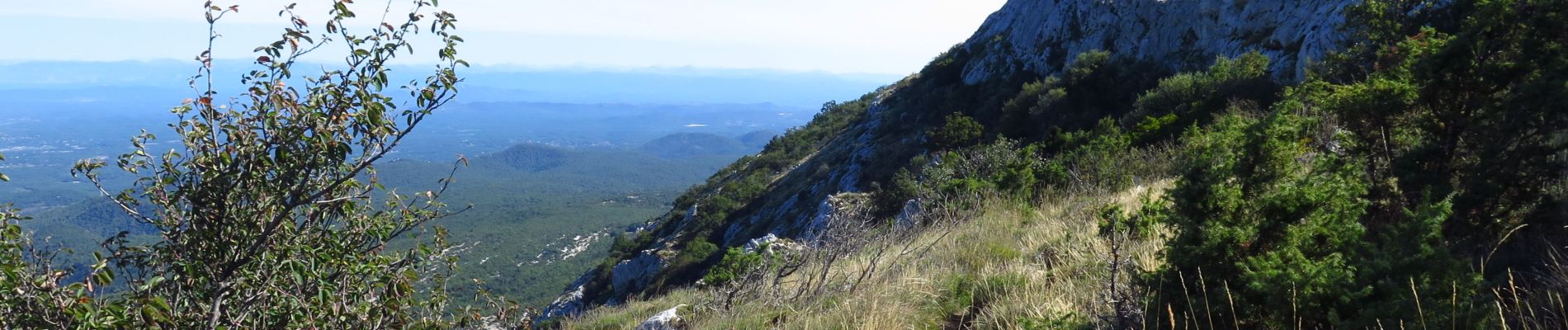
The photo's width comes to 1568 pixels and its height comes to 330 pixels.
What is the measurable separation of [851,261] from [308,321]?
3.63 metres

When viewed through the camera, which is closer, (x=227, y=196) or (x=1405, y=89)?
(x=227, y=196)

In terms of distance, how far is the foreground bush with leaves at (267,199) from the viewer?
3.23m

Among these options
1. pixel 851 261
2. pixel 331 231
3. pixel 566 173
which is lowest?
pixel 566 173

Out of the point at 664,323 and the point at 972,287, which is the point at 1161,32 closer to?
the point at 972,287

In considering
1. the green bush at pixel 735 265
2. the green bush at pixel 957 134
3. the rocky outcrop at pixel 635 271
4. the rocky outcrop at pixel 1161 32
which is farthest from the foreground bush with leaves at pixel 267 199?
the green bush at pixel 957 134

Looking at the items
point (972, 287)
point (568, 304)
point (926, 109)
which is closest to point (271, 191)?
point (972, 287)

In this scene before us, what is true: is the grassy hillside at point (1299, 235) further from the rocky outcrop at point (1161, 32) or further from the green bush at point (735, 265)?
the rocky outcrop at point (1161, 32)

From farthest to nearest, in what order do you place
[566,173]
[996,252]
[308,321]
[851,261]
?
1. [566,173]
2. [851,261]
3. [996,252]
4. [308,321]

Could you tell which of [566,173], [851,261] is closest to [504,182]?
[566,173]

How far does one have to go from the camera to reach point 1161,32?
2408 centimetres

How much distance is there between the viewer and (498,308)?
14.1 ft

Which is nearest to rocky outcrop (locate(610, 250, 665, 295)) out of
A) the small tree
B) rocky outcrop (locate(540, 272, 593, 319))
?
rocky outcrop (locate(540, 272, 593, 319))

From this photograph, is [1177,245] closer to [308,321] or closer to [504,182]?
[308,321]

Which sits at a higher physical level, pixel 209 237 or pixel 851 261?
pixel 209 237
